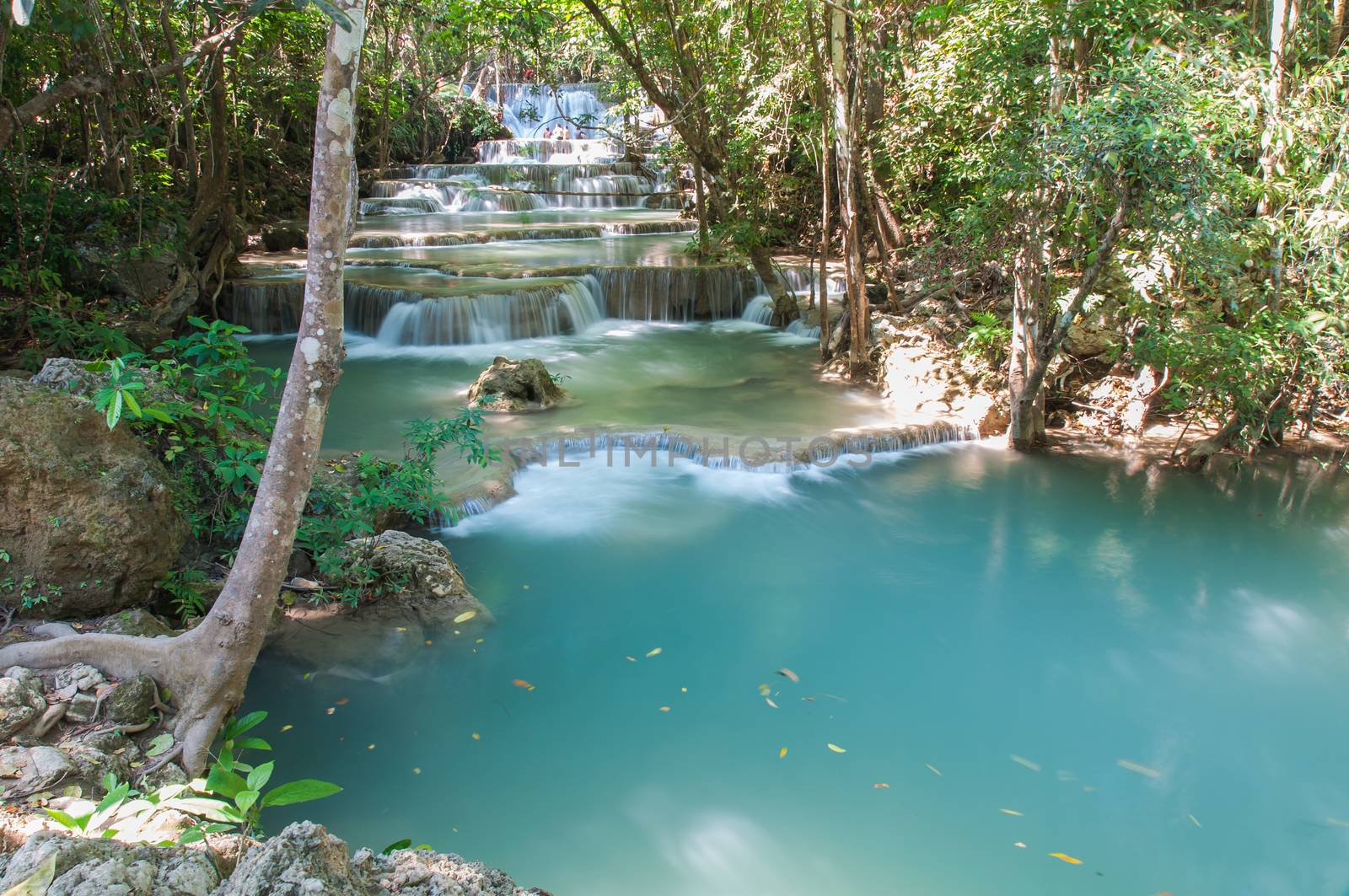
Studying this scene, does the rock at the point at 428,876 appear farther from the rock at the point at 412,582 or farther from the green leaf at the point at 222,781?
the rock at the point at 412,582

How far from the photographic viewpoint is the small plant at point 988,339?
7766mm

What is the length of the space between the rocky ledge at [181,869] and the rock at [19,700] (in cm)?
113

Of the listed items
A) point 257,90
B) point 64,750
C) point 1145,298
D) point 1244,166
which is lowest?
point 64,750

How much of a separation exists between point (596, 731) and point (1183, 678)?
121 inches

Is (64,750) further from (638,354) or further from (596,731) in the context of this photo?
(638,354)

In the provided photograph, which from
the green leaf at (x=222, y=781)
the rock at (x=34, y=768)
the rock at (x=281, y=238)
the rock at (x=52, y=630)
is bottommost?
the rock at (x=34, y=768)

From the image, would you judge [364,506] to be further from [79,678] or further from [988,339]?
[988,339]

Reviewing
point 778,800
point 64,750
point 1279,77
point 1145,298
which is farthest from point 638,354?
point 64,750

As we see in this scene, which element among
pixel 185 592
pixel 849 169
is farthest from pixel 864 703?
pixel 849 169

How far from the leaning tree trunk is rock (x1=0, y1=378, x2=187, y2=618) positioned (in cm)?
44

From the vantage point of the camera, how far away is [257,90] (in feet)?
41.7

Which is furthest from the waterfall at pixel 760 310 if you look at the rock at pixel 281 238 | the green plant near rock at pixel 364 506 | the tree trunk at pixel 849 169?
the rock at pixel 281 238

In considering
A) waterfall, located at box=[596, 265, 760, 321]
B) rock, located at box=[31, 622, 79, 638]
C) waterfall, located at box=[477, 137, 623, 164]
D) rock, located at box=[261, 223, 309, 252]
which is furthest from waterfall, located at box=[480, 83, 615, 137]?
rock, located at box=[31, 622, 79, 638]

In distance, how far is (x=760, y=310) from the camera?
12492mm
